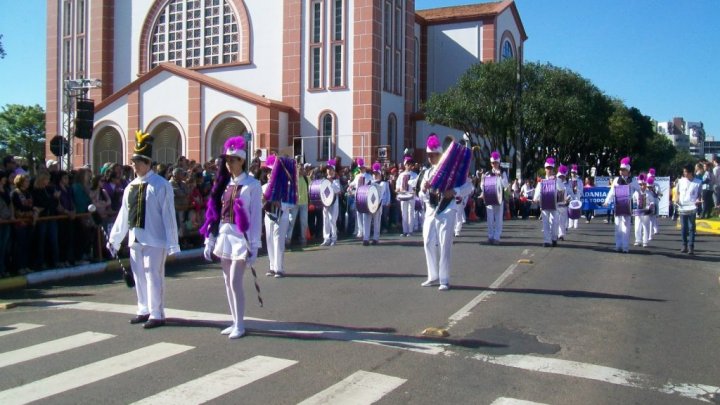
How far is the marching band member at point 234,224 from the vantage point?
7418 mm

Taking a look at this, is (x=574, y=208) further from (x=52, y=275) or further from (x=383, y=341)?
(x=52, y=275)

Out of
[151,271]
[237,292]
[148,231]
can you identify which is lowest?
[237,292]

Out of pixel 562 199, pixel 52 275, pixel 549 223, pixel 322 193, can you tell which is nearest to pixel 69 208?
pixel 52 275

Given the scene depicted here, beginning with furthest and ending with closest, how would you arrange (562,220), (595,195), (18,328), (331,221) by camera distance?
1. (595,195)
2. (562,220)
3. (331,221)
4. (18,328)

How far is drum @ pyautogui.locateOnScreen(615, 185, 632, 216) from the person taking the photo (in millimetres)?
15328

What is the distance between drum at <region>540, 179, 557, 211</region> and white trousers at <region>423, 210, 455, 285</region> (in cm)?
661

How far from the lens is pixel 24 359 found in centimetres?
669

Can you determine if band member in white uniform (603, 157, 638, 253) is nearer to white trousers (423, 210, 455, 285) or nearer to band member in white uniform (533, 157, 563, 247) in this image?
band member in white uniform (533, 157, 563, 247)

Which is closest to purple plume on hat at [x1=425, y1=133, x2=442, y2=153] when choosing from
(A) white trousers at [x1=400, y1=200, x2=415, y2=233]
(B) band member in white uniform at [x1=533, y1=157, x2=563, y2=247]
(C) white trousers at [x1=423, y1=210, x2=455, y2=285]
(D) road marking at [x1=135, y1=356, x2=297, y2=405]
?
(C) white trousers at [x1=423, y1=210, x2=455, y2=285]

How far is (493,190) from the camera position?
16.5 m

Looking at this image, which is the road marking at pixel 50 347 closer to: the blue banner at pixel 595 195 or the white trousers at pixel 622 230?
the white trousers at pixel 622 230

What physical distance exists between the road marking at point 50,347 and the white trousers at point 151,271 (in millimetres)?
576

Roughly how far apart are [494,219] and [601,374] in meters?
10.6

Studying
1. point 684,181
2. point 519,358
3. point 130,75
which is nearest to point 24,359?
point 519,358
